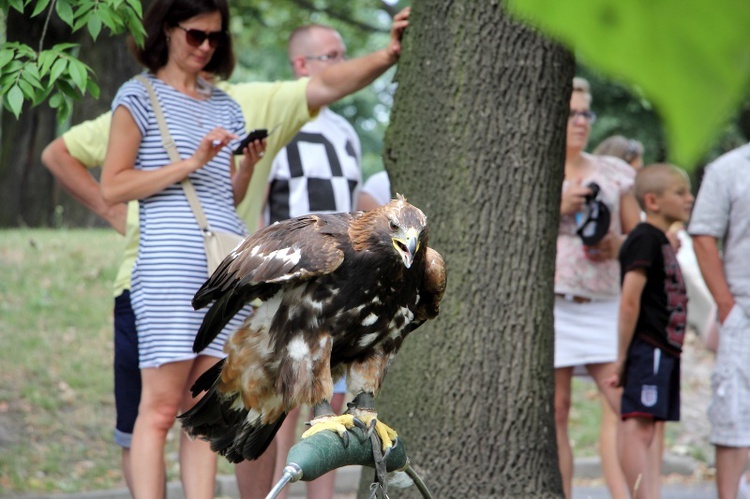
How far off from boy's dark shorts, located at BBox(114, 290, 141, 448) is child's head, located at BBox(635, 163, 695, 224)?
2.80 m

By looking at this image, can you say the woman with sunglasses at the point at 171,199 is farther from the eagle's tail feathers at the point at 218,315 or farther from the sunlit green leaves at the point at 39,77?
the eagle's tail feathers at the point at 218,315

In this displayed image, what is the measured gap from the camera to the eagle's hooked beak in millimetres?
2871

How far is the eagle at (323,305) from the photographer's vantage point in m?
2.95

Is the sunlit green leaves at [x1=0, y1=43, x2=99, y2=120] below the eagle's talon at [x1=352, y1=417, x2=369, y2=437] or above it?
above

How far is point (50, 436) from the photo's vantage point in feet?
24.3

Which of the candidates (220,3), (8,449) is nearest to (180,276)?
(220,3)

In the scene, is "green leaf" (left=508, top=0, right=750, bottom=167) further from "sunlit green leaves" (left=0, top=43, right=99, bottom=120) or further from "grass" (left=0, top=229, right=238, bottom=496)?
"grass" (left=0, top=229, right=238, bottom=496)

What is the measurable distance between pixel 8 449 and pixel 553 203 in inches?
180

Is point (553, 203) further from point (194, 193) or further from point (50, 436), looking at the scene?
point (50, 436)

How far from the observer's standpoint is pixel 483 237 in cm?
427

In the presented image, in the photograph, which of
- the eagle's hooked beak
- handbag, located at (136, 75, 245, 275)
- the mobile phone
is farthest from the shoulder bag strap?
the eagle's hooked beak

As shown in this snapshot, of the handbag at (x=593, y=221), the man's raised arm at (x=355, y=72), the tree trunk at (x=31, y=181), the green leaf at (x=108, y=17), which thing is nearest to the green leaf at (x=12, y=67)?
the green leaf at (x=108, y=17)

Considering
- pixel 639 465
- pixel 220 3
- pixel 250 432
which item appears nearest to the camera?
pixel 250 432

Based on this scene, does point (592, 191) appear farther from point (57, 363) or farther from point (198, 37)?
point (57, 363)
